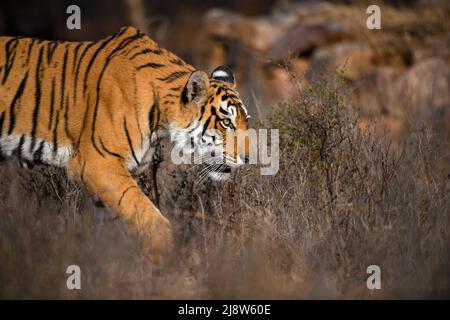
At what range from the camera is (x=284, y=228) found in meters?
4.67

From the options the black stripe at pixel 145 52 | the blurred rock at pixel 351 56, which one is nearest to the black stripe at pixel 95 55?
the black stripe at pixel 145 52

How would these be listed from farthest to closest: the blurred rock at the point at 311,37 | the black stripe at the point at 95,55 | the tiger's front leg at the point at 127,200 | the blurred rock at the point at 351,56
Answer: the blurred rock at the point at 311,37 → the blurred rock at the point at 351,56 → the black stripe at the point at 95,55 → the tiger's front leg at the point at 127,200

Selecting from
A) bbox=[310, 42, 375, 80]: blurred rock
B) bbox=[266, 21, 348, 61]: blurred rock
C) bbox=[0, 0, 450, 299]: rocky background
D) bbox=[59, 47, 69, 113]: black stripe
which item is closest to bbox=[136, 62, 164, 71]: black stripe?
bbox=[59, 47, 69, 113]: black stripe

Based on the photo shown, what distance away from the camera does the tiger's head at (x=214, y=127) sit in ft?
15.6

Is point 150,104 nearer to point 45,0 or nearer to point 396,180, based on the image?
point 396,180

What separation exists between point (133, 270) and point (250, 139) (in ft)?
3.95

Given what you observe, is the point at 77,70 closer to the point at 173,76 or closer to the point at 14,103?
the point at 14,103

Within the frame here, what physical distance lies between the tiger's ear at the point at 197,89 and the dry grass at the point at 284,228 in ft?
2.41

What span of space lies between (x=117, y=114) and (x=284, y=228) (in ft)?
4.25

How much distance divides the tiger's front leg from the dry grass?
9cm

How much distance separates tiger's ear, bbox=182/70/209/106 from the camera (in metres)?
4.62

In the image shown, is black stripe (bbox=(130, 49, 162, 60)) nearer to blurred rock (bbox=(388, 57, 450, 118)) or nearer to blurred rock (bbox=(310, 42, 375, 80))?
blurred rock (bbox=(388, 57, 450, 118))

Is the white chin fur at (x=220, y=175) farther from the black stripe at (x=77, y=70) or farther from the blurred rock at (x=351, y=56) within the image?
the blurred rock at (x=351, y=56)

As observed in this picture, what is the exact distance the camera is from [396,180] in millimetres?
4848
